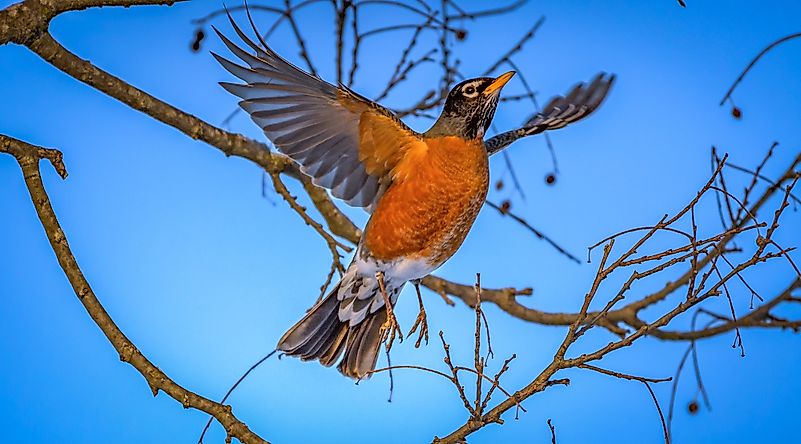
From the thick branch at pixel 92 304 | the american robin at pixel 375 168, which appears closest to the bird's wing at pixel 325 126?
the american robin at pixel 375 168

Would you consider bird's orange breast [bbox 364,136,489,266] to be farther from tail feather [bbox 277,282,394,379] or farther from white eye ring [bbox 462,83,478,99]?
tail feather [bbox 277,282,394,379]

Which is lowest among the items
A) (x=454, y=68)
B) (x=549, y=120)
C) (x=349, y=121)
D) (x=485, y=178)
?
(x=485, y=178)

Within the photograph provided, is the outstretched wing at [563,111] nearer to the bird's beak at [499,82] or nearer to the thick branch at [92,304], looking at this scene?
the bird's beak at [499,82]

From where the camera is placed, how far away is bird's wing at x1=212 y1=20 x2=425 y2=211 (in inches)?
94.7

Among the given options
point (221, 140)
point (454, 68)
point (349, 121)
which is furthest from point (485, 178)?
point (221, 140)

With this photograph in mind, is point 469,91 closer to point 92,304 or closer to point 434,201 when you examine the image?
point 434,201

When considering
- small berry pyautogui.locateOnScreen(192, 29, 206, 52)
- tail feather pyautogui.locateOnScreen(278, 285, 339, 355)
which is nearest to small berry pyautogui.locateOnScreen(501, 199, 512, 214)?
tail feather pyautogui.locateOnScreen(278, 285, 339, 355)

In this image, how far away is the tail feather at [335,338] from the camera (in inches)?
106

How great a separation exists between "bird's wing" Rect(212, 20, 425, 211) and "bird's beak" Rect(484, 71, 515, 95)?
235mm

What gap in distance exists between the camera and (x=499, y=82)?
2.44 meters

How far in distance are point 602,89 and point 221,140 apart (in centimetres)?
135

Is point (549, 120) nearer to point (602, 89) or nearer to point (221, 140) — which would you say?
point (602, 89)

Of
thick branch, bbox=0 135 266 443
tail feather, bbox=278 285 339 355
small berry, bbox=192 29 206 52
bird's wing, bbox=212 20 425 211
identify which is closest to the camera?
thick branch, bbox=0 135 266 443

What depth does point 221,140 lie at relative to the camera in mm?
2842
